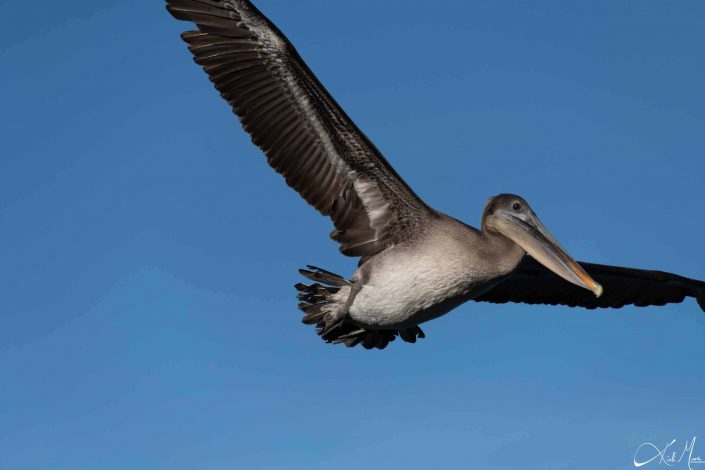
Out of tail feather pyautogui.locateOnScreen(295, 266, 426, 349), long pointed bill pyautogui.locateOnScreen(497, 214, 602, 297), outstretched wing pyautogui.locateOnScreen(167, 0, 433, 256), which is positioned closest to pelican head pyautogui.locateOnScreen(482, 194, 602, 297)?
long pointed bill pyautogui.locateOnScreen(497, 214, 602, 297)

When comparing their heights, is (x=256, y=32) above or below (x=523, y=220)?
above

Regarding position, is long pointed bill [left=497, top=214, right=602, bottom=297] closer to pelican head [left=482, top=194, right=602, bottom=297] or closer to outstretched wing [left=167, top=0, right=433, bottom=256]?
pelican head [left=482, top=194, right=602, bottom=297]

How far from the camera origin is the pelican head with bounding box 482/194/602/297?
1130 centimetres

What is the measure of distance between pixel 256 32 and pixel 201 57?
69 centimetres

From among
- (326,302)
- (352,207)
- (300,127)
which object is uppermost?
(300,127)

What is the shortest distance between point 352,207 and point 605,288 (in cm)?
492

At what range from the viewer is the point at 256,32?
1114 cm

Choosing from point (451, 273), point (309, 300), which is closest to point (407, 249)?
point (451, 273)

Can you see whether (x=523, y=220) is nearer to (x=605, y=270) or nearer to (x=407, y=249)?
(x=407, y=249)

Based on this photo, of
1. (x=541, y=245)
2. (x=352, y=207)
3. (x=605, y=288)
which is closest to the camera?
(x=541, y=245)

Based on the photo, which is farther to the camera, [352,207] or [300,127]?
[352,207]

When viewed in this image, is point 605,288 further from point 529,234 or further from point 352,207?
point 352,207

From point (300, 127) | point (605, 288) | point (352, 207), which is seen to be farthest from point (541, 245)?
point (605, 288)

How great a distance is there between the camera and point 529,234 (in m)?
11.4
